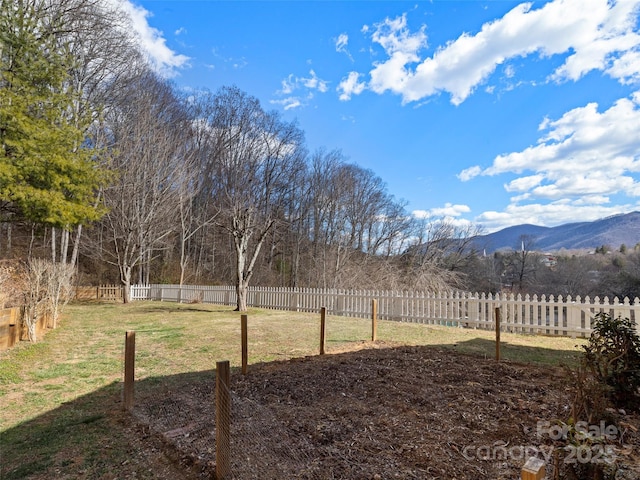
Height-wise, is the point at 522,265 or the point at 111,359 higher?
the point at 522,265

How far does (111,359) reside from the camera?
605 cm

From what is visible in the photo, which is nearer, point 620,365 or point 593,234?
point 620,365

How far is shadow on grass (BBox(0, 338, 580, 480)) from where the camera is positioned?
266 cm

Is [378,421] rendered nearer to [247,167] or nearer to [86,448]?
[86,448]

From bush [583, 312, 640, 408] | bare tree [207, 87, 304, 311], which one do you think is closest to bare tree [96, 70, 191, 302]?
bare tree [207, 87, 304, 311]

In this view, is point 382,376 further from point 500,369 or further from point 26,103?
point 26,103

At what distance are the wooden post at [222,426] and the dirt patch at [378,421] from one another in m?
0.10

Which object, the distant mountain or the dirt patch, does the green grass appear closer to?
the dirt patch

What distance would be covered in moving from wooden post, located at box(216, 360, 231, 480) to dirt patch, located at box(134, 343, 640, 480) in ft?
0.34

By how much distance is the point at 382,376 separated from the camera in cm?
454

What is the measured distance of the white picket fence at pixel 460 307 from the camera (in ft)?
26.9

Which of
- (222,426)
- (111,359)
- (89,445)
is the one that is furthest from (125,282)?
(222,426)

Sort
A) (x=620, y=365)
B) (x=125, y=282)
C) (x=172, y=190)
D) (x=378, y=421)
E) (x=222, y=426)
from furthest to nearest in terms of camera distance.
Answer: (x=172, y=190)
(x=125, y=282)
(x=620, y=365)
(x=378, y=421)
(x=222, y=426)

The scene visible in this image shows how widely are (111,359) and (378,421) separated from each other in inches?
197
